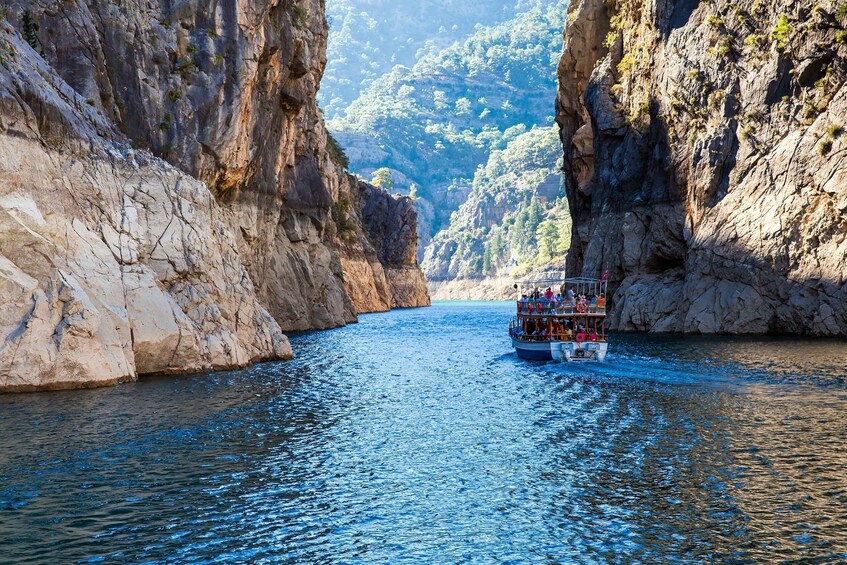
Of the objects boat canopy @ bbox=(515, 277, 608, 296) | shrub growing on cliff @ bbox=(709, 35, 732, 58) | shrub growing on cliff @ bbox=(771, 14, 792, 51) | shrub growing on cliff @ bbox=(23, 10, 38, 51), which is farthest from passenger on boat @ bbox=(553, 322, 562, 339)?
shrub growing on cliff @ bbox=(709, 35, 732, 58)

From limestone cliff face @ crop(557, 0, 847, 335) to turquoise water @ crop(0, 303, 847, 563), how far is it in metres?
23.1

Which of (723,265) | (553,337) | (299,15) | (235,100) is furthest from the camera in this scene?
(299,15)

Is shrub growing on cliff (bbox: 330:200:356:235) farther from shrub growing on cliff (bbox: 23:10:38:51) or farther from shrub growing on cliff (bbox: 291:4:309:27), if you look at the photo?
shrub growing on cliff (bbox: 23:10:38:51)

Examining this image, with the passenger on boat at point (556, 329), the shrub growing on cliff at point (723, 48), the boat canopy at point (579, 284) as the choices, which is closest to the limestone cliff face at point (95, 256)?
the passenger on boat at point (556, 329)

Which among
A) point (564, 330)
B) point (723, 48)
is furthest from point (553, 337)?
point (723, 48)

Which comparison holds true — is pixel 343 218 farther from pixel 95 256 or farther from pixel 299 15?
pixel 95 256

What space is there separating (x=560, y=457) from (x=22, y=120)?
86.5 ft

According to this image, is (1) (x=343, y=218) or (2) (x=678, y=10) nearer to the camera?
(2) (x=678, y=10)

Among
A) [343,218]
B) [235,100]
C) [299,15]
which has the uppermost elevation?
[299,15]

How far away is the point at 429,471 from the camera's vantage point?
2164 centimetres

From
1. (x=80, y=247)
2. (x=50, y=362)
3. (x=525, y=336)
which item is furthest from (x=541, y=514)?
(x=525, y=336)

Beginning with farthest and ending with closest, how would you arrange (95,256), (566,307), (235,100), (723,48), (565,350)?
(723,48), (235,100), (566,307), (565,350), (95,256)

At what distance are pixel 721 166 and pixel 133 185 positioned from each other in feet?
165

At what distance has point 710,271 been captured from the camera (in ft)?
218
